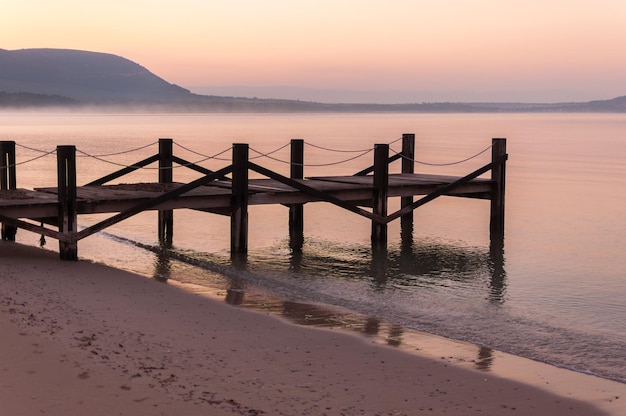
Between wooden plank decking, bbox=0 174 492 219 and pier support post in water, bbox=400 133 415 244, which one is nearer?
wooden plank decking, bbox=0 174 492 219

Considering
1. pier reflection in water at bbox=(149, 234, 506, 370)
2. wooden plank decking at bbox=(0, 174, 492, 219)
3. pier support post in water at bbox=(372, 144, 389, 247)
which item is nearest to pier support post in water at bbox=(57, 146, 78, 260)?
wooden plank decking at bbox=(0, 174, 492, 219)

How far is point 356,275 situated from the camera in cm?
1598

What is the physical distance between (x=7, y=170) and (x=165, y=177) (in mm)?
3344

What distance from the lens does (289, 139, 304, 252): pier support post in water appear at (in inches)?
785

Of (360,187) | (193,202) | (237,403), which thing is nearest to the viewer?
(237,403)

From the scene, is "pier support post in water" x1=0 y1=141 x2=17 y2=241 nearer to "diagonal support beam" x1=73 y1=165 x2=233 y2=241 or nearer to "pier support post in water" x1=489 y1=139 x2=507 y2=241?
"diagonal support beam" x1=73 y1=165 x2=233 y2=241

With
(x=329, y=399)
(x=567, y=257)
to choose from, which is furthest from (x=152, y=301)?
(x=567, y=257)

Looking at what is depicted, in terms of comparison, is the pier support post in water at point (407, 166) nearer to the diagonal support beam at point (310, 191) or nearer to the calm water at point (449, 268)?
the calm water at point (449, 268)

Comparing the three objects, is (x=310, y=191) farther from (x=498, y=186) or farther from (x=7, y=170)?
(x=7, y=170)

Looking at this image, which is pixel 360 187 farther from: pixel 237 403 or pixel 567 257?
pixel 237 403

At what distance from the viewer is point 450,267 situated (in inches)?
677

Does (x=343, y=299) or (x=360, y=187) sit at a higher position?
(x=360, y=187)

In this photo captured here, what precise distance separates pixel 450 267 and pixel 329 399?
9.65 metres

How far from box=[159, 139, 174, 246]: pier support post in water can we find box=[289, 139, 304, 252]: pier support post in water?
279 cm
